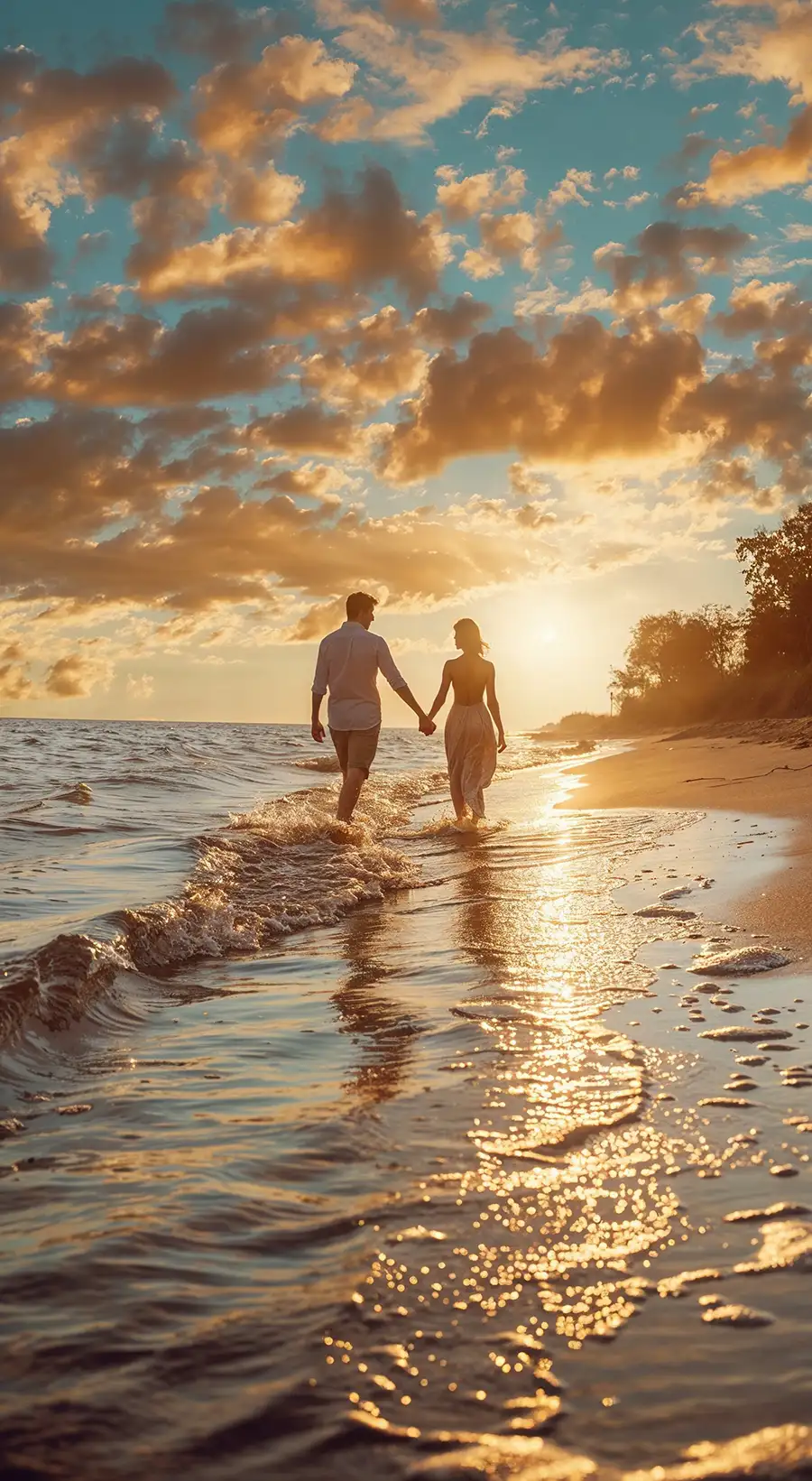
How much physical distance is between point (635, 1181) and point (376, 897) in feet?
17.4

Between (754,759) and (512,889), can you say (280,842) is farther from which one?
(754,759)

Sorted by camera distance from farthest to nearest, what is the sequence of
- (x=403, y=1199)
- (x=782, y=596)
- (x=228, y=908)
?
(x=782, y=596), (x=228, y=908), (x=403, y=1199)

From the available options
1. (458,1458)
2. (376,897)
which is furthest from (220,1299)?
(376,897)

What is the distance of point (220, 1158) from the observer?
9.13ft

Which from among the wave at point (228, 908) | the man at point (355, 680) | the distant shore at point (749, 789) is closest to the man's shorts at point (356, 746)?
the man at point (355, 680)

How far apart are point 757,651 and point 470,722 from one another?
42.0m

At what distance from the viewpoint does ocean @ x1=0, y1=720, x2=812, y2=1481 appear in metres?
1.70

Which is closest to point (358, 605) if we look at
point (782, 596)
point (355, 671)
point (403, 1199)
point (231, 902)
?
point (355, 671)

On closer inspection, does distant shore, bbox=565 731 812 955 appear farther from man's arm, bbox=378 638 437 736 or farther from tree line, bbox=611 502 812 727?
tree line, bbox=611 502 812 727

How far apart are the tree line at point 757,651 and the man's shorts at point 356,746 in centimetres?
3050

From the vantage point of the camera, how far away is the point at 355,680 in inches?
409

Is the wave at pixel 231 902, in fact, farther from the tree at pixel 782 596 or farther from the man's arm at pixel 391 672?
the tree at pixel 782 596

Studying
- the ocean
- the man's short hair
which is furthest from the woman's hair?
the ocean

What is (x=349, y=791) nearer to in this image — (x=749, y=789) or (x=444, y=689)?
(x=444, y=689)
